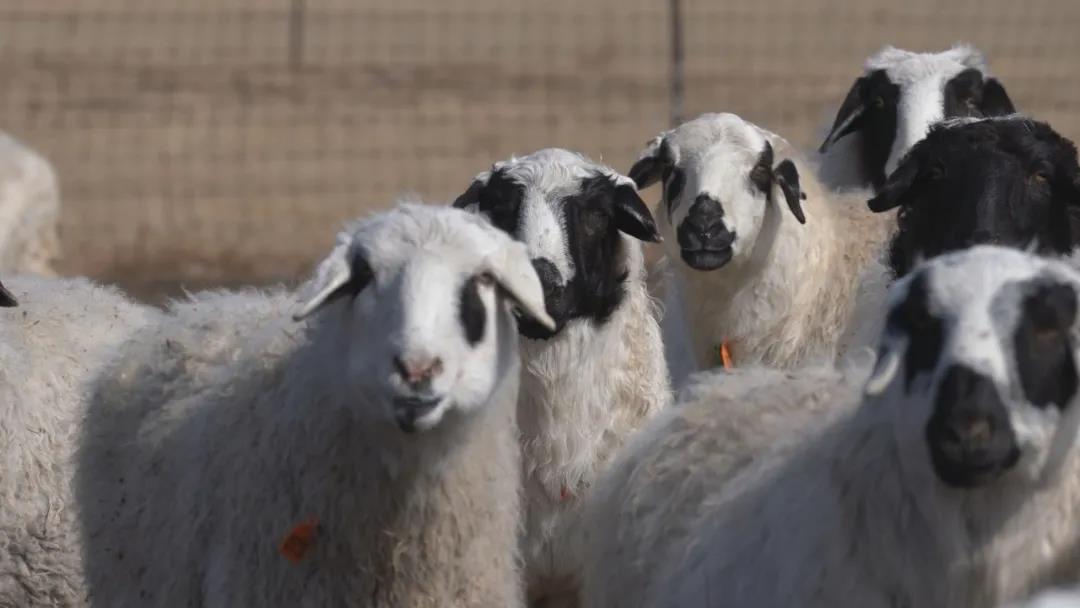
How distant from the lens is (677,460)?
194 inches

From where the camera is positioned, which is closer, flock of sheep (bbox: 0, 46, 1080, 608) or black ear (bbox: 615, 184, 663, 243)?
flock of sheep (bbox: 0, 46, 1080, 608)

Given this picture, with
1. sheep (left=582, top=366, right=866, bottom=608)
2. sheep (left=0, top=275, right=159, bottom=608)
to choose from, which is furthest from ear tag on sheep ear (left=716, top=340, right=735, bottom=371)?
sheep (left=0, top=275, right=159, bottom=608)

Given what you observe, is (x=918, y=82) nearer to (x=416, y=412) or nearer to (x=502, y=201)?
(x=502, y=201)

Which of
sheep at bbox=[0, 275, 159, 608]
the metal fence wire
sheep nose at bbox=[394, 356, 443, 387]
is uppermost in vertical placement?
sheep nose at bbox=[394, 356, 443, 387]

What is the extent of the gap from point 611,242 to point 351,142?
35.4 ft

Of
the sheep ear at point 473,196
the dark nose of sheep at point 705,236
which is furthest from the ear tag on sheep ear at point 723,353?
the sheep ear at point 473,196

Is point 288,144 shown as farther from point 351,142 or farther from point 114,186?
point 114,186

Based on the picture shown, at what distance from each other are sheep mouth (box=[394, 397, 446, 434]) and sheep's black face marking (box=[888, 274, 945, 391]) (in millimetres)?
944

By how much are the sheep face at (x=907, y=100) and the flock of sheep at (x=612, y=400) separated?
0.06ft

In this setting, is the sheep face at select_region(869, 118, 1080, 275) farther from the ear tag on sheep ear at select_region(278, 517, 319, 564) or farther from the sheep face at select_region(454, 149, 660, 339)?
the ear tag on sheep ear at select_region(278, 517, 319, 564)

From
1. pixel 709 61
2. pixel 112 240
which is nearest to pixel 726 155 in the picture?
pixel 112 240

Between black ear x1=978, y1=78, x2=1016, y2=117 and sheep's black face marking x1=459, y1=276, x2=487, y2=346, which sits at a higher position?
black ear x1=978, y1=78, x2=1016, y2=117

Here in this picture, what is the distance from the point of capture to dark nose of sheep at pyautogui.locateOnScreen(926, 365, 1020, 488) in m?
3.75

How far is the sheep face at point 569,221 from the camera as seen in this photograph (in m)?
5.75
